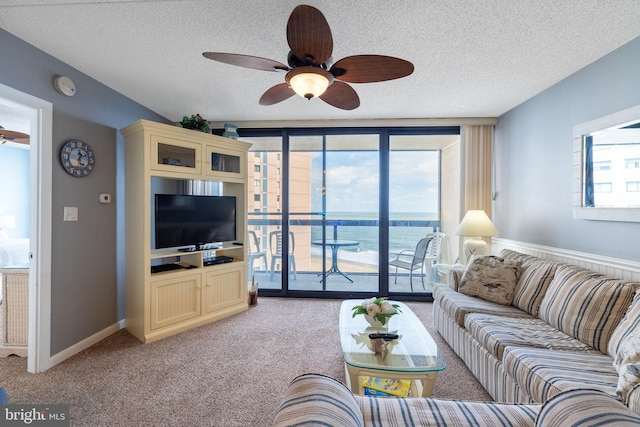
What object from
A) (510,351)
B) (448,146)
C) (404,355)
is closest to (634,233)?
(510,351)

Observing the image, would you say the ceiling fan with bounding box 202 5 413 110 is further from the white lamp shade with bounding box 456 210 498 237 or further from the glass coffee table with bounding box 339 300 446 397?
the white lamp shade with bounding box 456 210 498 237

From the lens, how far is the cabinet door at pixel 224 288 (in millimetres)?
3199

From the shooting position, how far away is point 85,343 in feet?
8.44

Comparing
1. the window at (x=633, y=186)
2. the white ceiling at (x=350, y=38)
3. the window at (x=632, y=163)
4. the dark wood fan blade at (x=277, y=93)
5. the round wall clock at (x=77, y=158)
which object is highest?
the white ceiling at (x=350, y=38)

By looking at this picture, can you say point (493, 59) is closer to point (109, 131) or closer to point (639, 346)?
point (639, 346)

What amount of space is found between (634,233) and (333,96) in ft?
7.58

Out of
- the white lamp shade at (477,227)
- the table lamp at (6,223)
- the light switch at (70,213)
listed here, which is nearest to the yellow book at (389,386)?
the white lamp shade at (477,227)

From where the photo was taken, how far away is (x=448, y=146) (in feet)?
13.2

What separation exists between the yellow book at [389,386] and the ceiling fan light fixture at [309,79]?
1846mm

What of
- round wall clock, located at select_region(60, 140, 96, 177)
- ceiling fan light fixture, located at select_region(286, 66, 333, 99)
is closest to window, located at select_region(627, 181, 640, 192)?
ceiling fan light fixture, located at select_region(286, 66, 333, 99)

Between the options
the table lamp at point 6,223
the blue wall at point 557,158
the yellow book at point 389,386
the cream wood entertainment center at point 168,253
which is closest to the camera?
the yellow book at point 389,386

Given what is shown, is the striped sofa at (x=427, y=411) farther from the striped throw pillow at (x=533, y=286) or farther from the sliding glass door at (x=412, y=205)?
the sliding glass door at (x=412, y=205)

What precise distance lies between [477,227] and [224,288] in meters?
2.91

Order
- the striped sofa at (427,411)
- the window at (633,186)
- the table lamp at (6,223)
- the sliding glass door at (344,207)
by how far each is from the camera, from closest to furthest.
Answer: the striped sofa at (427,411)
the window at (633,186)
the sliding glass door at (344,207)
the table lamp at (6,223)
